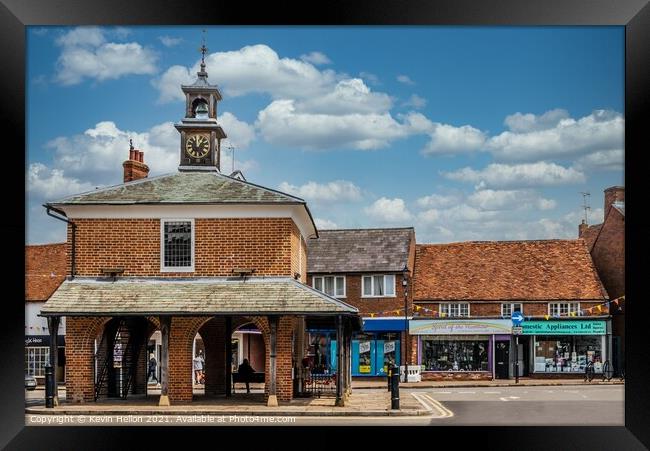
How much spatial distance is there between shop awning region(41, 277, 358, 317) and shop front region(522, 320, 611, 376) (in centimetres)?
2001

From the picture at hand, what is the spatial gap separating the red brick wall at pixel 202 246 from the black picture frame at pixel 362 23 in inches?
389

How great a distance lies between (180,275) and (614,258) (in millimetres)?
24795

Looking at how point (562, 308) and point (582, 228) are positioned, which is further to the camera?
point (582, 228)

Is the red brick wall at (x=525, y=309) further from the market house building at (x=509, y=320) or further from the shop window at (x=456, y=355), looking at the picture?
the shop window at (x=456, y=355)

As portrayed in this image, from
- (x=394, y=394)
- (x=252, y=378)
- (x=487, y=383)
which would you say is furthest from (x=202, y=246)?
(x=487, y=383)

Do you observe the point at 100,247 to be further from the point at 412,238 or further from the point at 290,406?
the point at 412,238

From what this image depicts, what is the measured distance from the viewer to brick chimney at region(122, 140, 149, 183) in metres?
32.2

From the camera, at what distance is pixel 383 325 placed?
44.2 meters

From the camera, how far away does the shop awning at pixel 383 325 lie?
44156mm

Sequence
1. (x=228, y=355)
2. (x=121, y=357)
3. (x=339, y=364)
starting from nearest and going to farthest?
(x=339, y=364) → (x=228, y=355) → (x=121, y=357)

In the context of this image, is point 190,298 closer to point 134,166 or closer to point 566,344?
point 134,166

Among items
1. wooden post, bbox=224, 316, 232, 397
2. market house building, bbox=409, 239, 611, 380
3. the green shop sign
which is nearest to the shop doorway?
market house building, bbox=409, 239, 611, 380

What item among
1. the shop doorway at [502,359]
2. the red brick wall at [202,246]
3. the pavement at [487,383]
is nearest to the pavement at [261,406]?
the red brick wall at [202,246]
